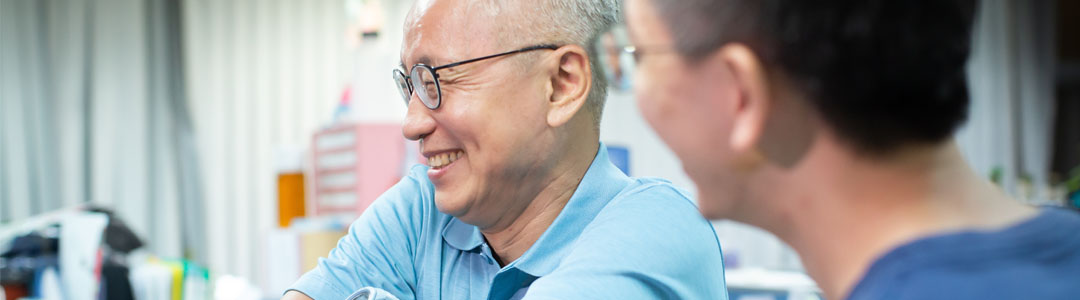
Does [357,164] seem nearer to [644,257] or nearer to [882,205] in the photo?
[644,257]

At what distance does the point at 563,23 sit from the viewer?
86cm

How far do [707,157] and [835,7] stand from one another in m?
0.11

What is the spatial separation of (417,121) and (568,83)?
16 cm

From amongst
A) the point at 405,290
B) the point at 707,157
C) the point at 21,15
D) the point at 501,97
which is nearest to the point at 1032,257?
the point at 707,157

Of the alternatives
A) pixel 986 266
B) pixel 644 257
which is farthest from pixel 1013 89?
pixel 986 266

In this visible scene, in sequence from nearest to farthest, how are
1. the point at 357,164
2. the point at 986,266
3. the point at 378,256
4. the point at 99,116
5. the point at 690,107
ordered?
the point at 986,266, the point at 690,107, the point at 378,256, the point at 357,164, the point at 99,116

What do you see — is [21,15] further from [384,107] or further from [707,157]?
[707,157]

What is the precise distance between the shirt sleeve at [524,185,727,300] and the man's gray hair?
152 mm

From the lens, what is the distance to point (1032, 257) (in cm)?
39

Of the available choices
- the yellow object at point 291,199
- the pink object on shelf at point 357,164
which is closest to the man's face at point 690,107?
the pink object on shelf at point 357,164

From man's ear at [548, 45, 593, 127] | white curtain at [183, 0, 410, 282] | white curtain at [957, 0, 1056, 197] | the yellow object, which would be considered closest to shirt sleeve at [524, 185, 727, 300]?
man's ear at [548, 45, 593, 127]

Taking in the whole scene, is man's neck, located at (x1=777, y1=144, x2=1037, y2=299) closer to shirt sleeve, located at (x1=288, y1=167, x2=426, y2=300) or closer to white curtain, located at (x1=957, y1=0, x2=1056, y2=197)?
shirt sleeve, located at (x1=288, y1=167, x2=426, y2=300)

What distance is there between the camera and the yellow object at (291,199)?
2441 mm

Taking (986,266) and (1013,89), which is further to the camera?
(1013,89)
